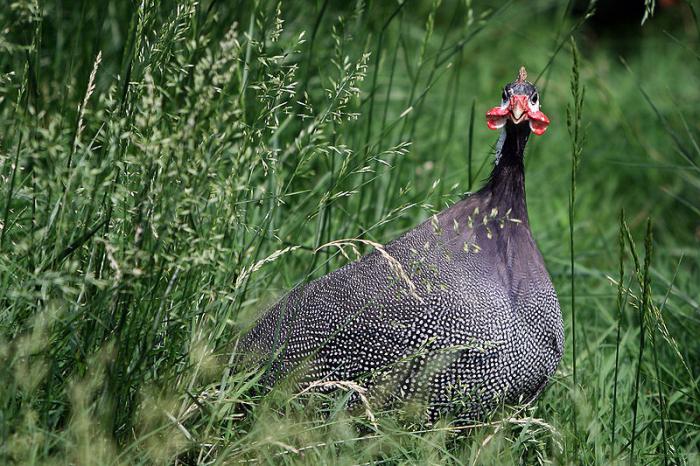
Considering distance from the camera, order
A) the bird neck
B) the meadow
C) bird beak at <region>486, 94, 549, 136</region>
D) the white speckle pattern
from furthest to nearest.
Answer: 1. the bird neck
2. bird beak at <region>486, 94, 549, 136</region>
3. the white speckle pattern
4. the meadow

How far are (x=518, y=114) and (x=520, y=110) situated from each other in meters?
0.01

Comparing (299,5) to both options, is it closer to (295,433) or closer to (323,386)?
(323,386)

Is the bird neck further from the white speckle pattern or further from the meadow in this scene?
the meadow

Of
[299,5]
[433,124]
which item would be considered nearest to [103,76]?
[299,5]

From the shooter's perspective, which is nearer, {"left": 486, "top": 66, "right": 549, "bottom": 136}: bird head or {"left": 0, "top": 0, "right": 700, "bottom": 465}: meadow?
{"left": 0, "top": 0, "right": 700, "bottom": 465}: meadow

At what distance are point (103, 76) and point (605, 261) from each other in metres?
2.22

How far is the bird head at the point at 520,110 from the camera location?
2592mm

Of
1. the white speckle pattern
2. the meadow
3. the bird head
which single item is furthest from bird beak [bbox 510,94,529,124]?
the white speckle pattern

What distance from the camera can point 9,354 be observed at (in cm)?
210

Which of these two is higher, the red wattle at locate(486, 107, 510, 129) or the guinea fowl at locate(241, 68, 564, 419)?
the red wattle at locate(486, 107, 510, 129)

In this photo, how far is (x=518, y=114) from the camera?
2588 mm

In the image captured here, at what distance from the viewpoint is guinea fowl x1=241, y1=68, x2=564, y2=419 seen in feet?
8.17

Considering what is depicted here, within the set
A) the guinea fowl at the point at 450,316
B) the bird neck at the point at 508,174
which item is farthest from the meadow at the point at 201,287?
the bird neck at the point at 508,174

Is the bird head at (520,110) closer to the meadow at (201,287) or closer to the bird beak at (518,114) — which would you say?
the bird beak at (518,114)
